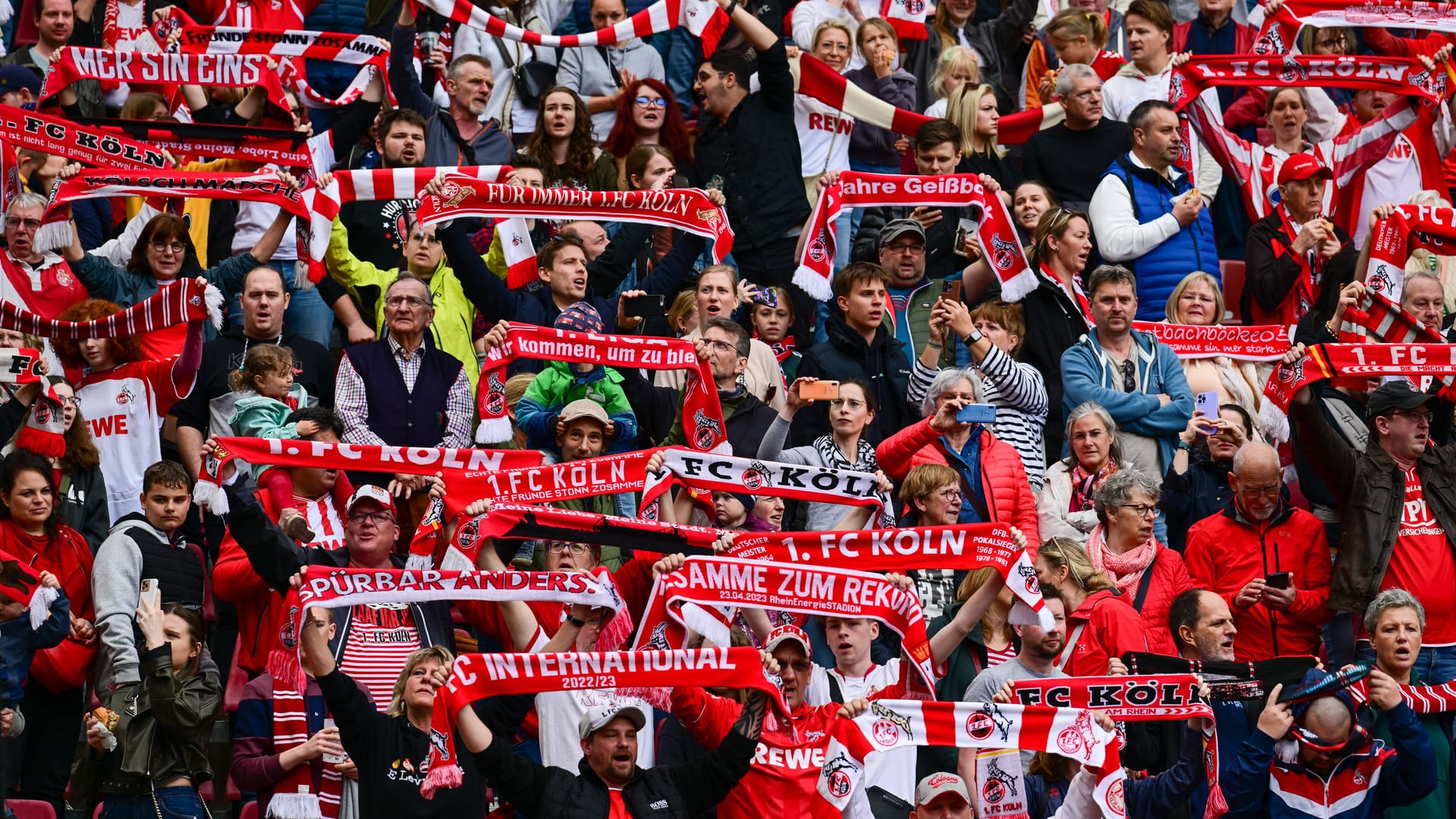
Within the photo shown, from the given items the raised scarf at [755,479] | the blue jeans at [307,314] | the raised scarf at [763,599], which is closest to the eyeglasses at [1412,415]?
the raised scarf at [755,479]

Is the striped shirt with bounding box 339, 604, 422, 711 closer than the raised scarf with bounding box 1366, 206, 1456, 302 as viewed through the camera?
Yes

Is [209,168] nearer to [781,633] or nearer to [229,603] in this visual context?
[229,603]

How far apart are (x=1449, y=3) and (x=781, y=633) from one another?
8.32 metres

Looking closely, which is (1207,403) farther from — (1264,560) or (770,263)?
(770,263)

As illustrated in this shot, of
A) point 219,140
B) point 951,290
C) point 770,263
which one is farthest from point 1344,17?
point 219,140

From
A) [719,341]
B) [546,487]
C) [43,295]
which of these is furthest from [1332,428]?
[43,295]

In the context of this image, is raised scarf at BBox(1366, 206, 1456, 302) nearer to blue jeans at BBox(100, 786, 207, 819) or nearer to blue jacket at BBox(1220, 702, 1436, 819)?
blue jacket at BBox(1220, 702, 1436, 819)

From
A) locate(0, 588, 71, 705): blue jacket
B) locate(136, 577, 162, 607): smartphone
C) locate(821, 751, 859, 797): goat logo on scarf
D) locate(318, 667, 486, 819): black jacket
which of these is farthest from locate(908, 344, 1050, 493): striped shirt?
locate(0, 588, 71, 705): blue jacket

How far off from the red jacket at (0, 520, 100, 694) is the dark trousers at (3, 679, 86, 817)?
72 millimetres

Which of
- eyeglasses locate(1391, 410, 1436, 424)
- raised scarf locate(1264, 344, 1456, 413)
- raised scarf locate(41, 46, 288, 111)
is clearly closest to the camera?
raised scarf locate(1264, 344, 1456, 413)

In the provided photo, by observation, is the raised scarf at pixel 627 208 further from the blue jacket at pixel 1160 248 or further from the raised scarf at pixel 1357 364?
the raised scarf at pixel 1357 364

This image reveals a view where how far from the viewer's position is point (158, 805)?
10094 mm

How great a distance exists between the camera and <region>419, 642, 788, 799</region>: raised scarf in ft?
30.7

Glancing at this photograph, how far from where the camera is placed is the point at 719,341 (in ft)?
39.5
